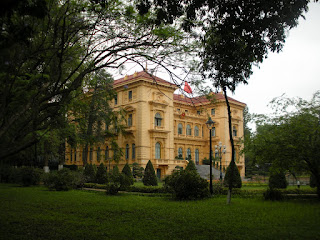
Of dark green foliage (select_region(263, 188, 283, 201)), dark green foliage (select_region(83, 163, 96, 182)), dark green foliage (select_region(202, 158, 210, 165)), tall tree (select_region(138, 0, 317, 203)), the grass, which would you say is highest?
tall tree (select_region(138, 0, 317, 203))

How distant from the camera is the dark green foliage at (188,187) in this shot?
1356cm

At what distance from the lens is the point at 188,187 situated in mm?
13617

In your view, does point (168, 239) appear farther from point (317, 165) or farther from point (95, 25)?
point (317, 165)

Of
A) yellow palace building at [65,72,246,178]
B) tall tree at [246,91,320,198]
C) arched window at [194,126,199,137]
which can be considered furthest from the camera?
arched window at [194,126,199,137]

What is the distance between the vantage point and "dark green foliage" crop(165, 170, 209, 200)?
13562 millimetres

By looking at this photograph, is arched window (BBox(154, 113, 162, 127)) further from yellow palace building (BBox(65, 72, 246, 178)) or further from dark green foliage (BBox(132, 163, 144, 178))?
dark green foliage (BBox(132, 163, 144, 178))

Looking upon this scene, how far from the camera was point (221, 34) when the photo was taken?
24.7ft

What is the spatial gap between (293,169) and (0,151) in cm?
1077

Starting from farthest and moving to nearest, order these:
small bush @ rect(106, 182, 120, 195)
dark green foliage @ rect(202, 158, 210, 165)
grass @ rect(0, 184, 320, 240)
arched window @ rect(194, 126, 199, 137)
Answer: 1. arched window @ rect(194, 126, 199, 137)
2. dark green foliage @ rect(202, 158, 210, 165)
3. small bush @ rect(106, 182, 120, 195)
4. grass @ rect(0, 184, 320, 240)

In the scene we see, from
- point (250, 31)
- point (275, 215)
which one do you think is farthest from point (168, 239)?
point (250, 31)

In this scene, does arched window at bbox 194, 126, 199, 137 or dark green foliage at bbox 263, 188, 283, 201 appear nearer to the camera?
dark green foliage at bbox 263, 188, 283, 201

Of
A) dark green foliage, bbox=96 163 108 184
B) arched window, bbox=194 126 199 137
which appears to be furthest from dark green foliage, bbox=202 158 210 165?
dark green foliage, bbox=96 163 108 184

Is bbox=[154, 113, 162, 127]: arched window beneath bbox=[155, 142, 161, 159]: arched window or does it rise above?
above

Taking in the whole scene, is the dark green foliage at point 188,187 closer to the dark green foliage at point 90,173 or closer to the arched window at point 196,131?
the dark green foliage at point 90,173
